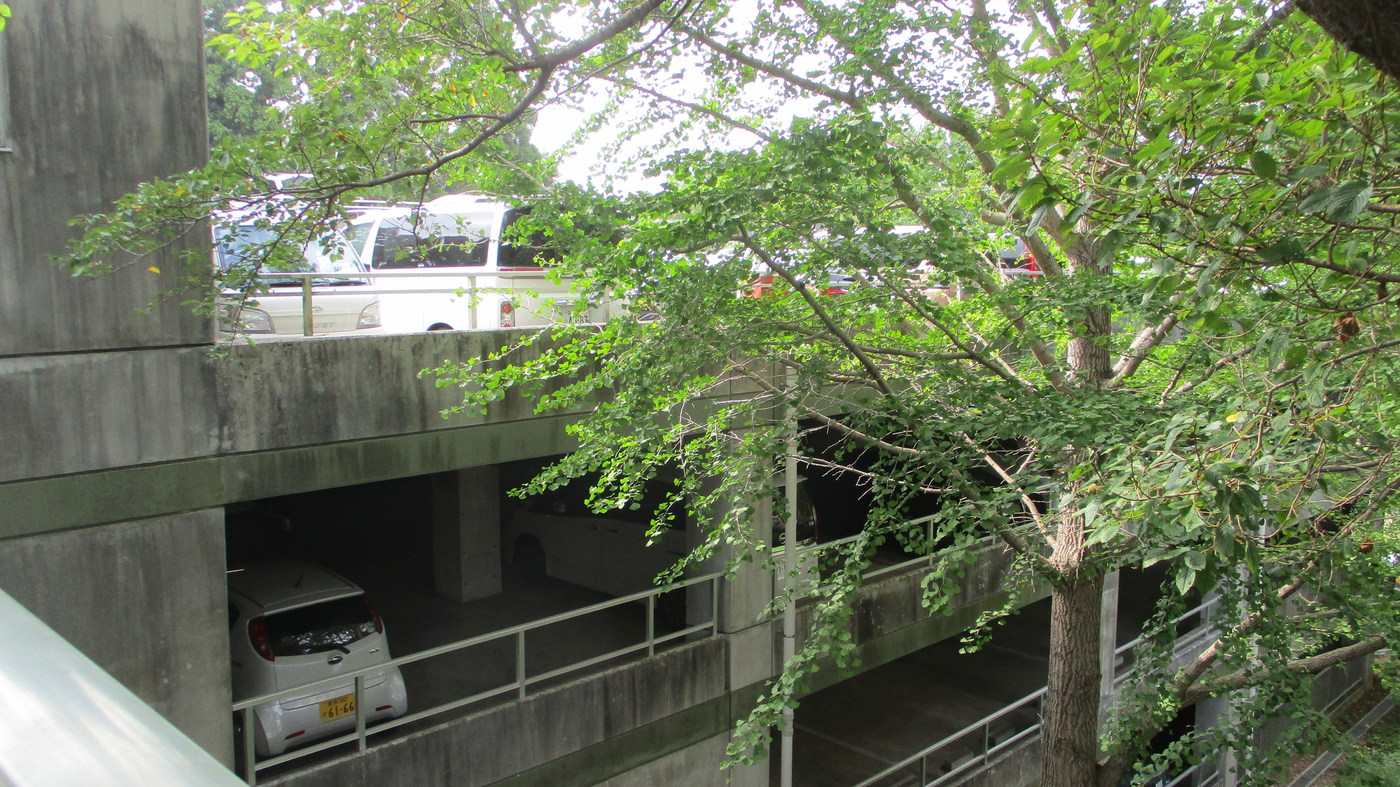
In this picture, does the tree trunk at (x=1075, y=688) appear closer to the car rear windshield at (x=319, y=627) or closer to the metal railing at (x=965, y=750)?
the metal railing at (x=965, y=750)

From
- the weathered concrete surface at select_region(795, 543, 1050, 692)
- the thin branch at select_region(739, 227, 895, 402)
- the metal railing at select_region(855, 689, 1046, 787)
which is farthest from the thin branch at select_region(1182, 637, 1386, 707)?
the thin branch at select_region(739, 227, 895, 402)

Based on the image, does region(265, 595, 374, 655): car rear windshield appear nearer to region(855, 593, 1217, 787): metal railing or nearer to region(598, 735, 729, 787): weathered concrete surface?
region(598, 735, 729, 787): weathered concrete surface

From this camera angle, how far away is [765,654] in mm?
10656

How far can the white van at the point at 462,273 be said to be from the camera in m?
9.02

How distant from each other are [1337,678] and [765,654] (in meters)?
16.9

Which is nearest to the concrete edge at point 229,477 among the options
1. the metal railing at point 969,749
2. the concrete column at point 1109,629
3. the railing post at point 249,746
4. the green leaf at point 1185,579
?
the railing post at point 249,746

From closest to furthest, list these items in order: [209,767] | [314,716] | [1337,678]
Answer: [209,767]
[314,716]
[1337,678]

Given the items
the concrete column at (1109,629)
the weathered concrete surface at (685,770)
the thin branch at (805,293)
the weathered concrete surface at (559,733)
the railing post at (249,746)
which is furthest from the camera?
the concrete column at (1109,629)

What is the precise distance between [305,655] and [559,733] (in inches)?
90.9

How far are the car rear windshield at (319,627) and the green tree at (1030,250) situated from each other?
Result: 257cm

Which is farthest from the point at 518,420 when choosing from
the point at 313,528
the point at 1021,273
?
the point at 313,528

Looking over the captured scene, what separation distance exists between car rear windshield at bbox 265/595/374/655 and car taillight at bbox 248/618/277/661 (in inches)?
1.5

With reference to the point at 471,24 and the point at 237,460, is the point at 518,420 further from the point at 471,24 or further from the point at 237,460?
the point at 471,24

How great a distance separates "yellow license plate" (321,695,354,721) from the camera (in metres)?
7.74
